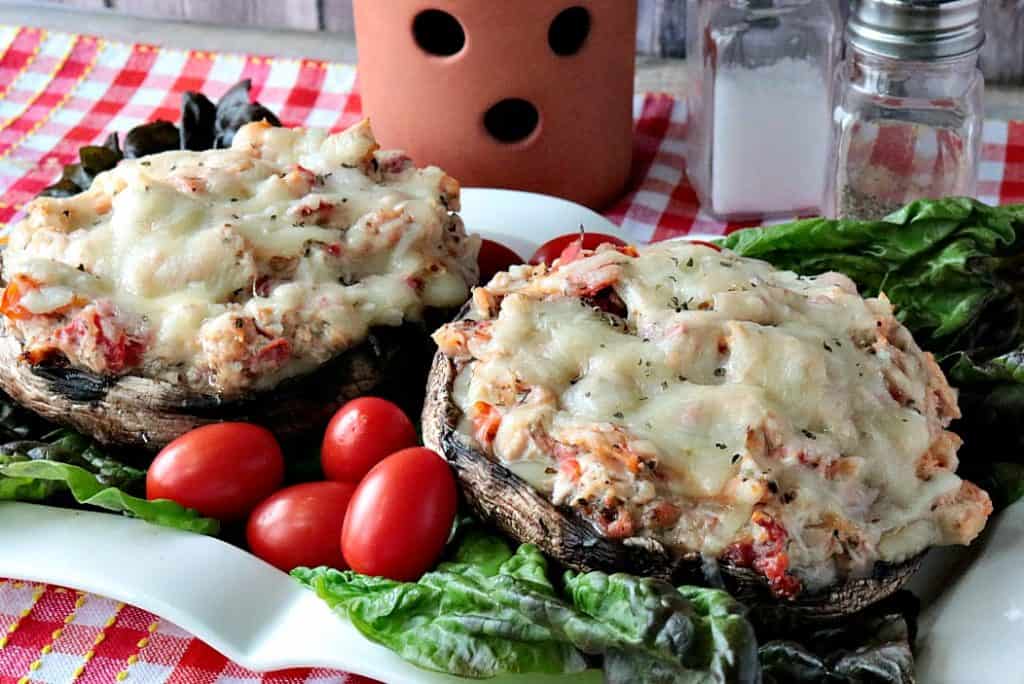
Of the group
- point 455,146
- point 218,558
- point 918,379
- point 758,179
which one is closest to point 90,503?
point 218,558

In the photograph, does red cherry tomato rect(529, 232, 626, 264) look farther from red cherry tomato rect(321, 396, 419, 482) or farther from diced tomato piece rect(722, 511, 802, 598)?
diced tomato piece rect(722, 511, 802, 598)

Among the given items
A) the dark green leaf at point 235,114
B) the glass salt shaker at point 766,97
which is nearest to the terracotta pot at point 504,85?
the glass salt shaker at point 766,97

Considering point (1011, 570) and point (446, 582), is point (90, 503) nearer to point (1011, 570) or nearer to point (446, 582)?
point (446, 582)

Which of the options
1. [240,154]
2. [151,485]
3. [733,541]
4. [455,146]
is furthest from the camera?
[455,146]

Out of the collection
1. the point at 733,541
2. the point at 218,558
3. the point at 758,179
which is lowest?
the point at 758,179

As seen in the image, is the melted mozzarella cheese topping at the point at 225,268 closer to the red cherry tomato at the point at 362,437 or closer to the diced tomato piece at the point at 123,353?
the diced tomato piece at the point at 123,353

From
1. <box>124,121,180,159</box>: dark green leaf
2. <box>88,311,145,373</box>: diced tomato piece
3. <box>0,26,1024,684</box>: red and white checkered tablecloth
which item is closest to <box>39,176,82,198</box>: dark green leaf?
<box>124,121,180,159</box>: dark green leaf

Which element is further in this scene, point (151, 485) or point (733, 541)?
point (151, 485)
